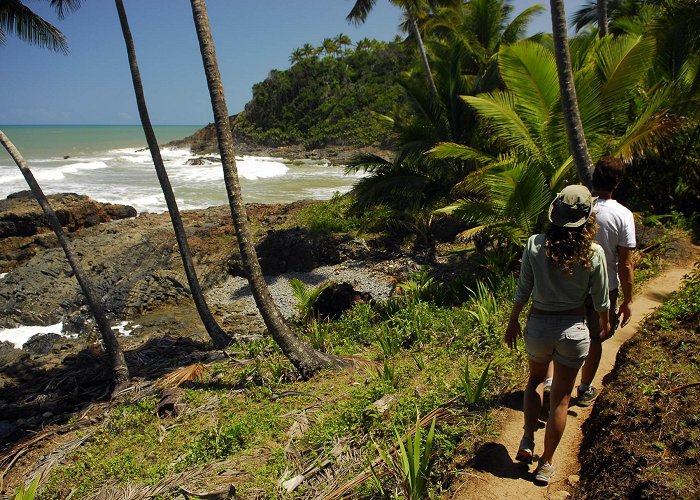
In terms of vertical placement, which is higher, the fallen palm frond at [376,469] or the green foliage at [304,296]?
the fallen palm frond at [376,469]

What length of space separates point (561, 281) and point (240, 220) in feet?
13.4

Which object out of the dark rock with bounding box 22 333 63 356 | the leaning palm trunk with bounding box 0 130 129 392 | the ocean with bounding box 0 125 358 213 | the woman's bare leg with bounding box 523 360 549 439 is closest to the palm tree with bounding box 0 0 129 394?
the leaning palm trunk with bounding box 0 130 129 392

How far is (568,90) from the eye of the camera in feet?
18.9

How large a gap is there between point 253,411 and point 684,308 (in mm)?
4378

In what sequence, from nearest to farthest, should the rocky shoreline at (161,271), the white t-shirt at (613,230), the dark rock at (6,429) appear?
the white t-shirt at (613,230) → the dark rock at (6,429) → the rocky shoreline at (161,271)

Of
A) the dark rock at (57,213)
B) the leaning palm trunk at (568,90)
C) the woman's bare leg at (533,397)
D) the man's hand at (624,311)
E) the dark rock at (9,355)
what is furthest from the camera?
the dark rock at (57,213)

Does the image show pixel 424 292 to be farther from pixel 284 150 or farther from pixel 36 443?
pixel 284 150

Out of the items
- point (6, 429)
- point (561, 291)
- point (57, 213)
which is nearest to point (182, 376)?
point (6, 429)

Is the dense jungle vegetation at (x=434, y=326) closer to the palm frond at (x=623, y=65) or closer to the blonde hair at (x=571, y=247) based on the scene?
the palm frond at (x=623, y=65)

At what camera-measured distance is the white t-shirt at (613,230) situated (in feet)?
10.9

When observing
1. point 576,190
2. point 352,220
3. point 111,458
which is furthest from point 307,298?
point 352,220

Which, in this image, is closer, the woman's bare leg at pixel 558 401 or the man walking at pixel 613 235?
the woman's bare leg at pixel 558 401

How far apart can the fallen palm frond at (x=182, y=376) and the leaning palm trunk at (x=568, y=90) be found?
223 inches

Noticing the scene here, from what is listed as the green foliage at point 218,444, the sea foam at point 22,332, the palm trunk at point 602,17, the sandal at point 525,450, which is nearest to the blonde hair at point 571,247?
the sandal at point 525,450
